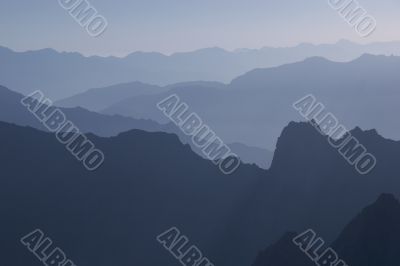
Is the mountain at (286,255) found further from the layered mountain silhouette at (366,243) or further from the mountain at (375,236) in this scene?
the mountain at (375,236)

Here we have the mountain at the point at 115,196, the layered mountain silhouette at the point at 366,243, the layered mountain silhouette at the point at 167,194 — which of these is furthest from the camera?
the mountain at the point at 115,196

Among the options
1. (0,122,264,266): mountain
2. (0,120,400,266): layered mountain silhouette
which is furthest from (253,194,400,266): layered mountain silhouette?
(0,122,264,266): mountain

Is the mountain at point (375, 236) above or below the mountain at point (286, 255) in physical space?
above

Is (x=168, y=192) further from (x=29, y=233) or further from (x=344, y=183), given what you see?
(x=344, y=183)

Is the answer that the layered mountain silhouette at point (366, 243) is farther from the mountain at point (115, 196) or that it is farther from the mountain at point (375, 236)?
the mountain at point (115, 196)

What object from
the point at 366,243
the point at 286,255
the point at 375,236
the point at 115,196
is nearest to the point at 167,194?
Answer: the point at 115,196

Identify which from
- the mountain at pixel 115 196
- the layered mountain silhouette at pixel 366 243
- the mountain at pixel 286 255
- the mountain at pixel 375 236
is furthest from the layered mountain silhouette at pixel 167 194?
the mountain at pixel 286 255

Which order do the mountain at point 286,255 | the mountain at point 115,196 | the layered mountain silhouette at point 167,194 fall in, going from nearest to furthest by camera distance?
1. the mountain at point 286,255
2. the layered mountain silhouette at point 167,194
3. the mountain at point 115,196

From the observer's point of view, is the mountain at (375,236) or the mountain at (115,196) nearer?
the mountain at (375,236)

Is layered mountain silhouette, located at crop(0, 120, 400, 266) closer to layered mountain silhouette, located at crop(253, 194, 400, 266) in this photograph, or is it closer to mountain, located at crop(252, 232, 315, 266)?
layered mountain silhouette, located at crop(253, 194, 400, 266)

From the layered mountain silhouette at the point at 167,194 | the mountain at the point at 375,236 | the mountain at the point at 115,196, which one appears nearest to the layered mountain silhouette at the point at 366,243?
the mountain at the point at 375,236
